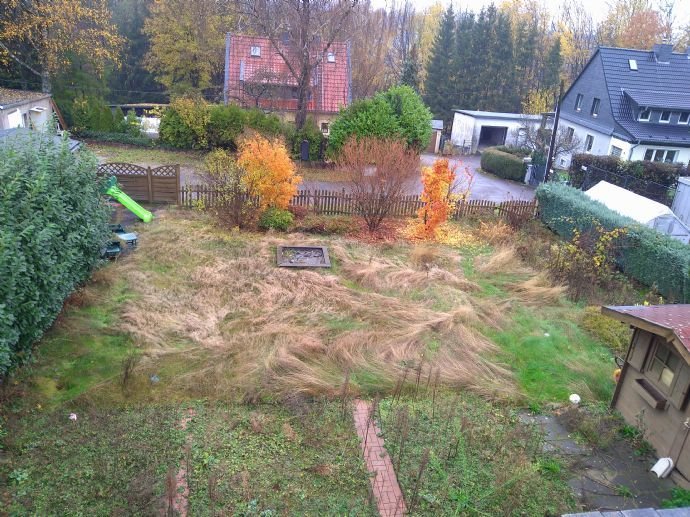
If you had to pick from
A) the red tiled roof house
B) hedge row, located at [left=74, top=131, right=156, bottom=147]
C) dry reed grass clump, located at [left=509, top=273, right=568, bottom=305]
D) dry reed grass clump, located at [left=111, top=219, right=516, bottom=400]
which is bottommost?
dry reed grass clump, located at [left=111, top=219, right=516, bottom=400]

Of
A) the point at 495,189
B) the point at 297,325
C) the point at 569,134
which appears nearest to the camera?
the point at 297,325

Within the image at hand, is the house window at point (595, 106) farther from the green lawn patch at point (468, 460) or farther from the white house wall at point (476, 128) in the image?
the green lawn patch at point (468, 460)

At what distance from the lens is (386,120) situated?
921 inches

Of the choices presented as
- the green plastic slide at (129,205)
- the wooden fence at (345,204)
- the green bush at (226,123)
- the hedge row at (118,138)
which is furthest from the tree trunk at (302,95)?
the green plastic slide at (129,205)

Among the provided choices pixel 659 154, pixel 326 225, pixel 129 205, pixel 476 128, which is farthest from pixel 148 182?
pixel 659 154

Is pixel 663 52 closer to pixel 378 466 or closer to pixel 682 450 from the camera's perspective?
pixel 682 450

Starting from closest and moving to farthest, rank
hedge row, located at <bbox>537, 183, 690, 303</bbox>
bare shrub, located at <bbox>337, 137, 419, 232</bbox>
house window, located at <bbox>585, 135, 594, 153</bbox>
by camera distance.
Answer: hedge row, located at <bbox>537, 183, 690, 303</bbox>
bare shrub, located at <bbox>337, 137, 419, 232</bbox>
house window, located at <bbox>585, 135, 594, 153</bbox>

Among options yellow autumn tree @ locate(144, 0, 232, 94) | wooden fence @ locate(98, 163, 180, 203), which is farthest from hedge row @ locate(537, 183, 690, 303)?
yellow autumn tree @ locate(144, 0, 232, 94)

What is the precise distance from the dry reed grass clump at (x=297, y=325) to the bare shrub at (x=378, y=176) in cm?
299

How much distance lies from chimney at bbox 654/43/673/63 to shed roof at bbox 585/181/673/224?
15.2 m

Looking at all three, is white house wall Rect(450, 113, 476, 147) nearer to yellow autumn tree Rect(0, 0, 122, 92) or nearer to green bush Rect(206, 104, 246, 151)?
green bush Rect(206, 104, 246, 151)

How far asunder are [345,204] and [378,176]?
2.42 meters

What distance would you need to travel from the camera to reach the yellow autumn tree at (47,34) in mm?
25175

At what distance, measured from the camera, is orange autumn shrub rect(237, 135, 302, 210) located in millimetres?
15359
